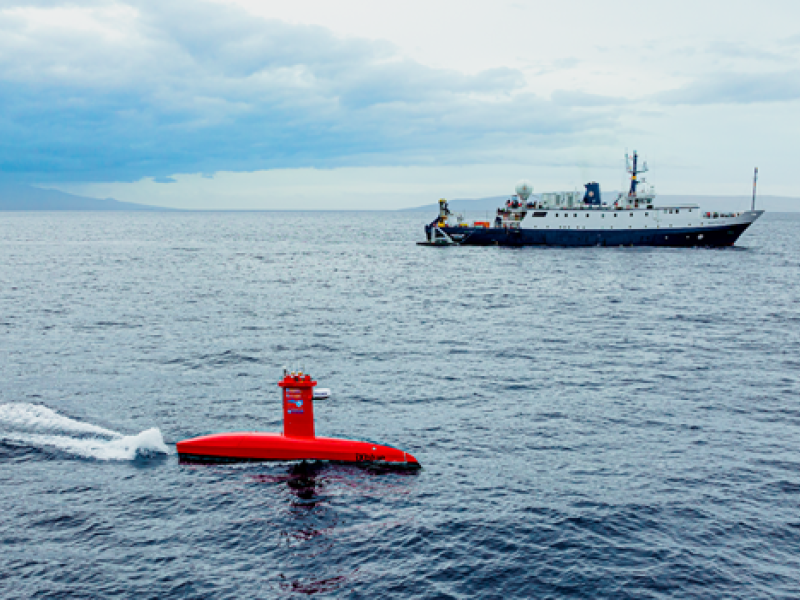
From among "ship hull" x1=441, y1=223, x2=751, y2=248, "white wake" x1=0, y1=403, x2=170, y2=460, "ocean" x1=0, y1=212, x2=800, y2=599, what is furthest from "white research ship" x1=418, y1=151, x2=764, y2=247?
"white wake" x1=0, y1=403, x2=170, y2=460

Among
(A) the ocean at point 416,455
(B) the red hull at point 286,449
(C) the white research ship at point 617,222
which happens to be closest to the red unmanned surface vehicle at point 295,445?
(B) the red hull at point 286,449

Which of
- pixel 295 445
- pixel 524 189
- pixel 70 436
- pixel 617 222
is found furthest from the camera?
pixel 524 189

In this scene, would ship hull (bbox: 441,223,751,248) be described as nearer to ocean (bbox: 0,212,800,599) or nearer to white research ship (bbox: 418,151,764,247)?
white research ship (bbox: 418,151,764,247)

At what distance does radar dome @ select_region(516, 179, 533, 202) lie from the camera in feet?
422

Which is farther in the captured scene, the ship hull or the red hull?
the ship hull

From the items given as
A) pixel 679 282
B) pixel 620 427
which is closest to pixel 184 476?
pixel 620 427

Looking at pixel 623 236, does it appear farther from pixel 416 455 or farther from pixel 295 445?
pixel 295 445

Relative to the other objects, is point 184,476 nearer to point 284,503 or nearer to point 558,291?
point 284,503

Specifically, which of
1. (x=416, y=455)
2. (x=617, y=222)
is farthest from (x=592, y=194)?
(x=416, y=455)

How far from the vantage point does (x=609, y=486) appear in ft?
73.5

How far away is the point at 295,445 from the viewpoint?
949 inches

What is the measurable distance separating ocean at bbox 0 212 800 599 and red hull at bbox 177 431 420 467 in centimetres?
58

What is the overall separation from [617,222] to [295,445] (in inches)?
4268

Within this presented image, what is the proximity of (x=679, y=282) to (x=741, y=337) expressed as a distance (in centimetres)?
3386
